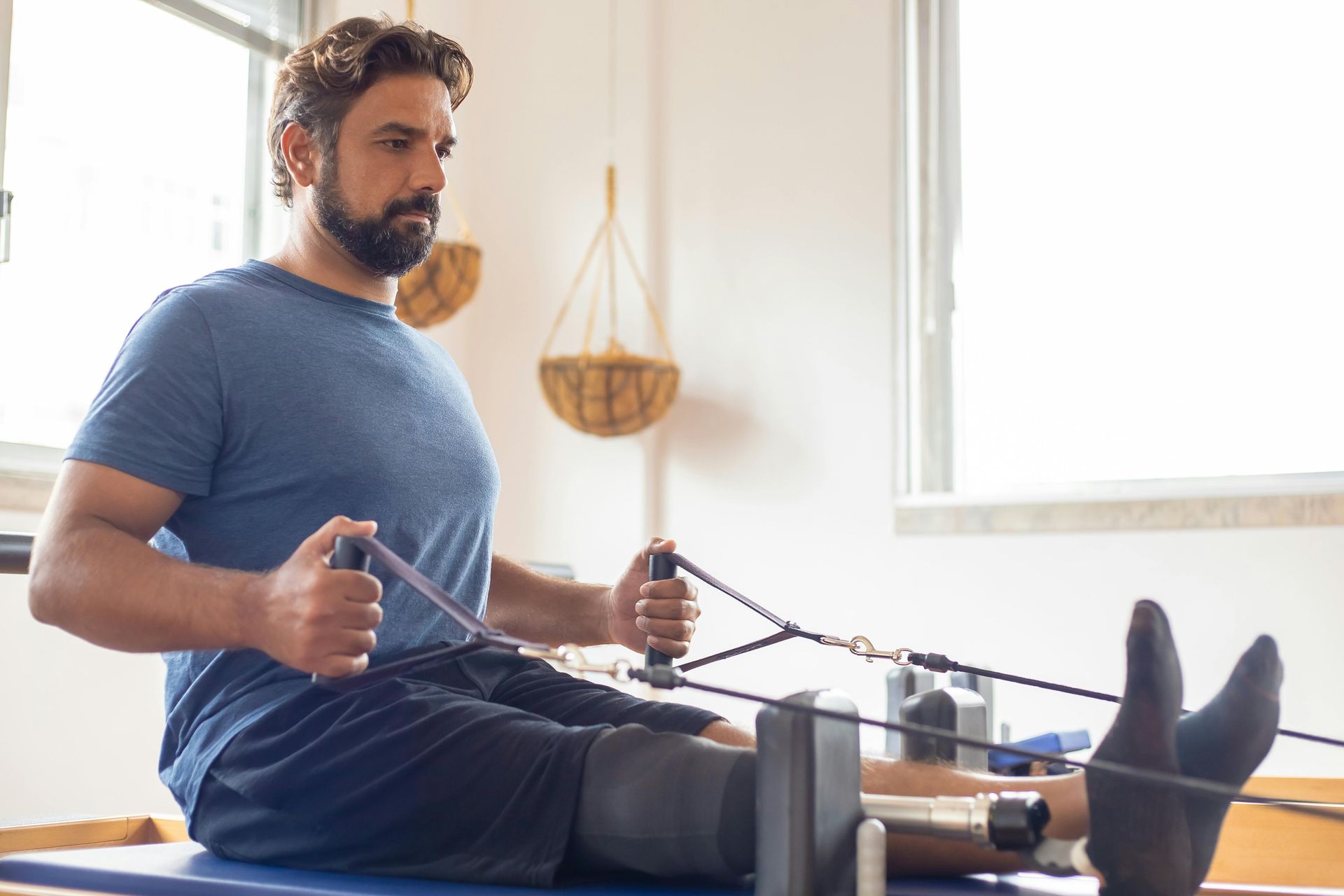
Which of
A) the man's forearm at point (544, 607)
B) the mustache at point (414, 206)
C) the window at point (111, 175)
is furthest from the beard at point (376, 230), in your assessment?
the window at point (111, 175)

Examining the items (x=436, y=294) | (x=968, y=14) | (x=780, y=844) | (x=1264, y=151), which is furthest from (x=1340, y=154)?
(x=780, y=844)

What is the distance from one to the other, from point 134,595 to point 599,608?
0.72m

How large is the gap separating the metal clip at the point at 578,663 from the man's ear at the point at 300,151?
36.1 inches

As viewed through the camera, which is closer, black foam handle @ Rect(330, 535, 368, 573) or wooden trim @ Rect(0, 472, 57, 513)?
black foam handle @ Rect(330, 535, 368, 573)

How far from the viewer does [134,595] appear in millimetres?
1273

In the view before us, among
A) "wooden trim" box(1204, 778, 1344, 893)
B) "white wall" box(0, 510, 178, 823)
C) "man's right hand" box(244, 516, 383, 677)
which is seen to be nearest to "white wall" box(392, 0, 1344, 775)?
"wooden trim" box(1204, 778, 1344, 893)

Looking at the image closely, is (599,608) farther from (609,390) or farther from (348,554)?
(609,390)

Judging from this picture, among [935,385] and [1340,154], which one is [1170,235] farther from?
[935,385]

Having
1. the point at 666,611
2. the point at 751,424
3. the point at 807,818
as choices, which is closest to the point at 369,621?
the point at 807,818

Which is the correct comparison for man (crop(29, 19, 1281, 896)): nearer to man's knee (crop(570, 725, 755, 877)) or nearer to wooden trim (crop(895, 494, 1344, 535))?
man's knee (crop(570, 725, 755, 877))

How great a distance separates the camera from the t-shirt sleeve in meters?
1.38

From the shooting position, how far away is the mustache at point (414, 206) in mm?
1752

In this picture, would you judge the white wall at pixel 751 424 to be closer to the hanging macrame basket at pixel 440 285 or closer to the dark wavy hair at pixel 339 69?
the hanging macrame basket at pixel 440 285

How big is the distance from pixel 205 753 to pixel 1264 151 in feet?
9.98
